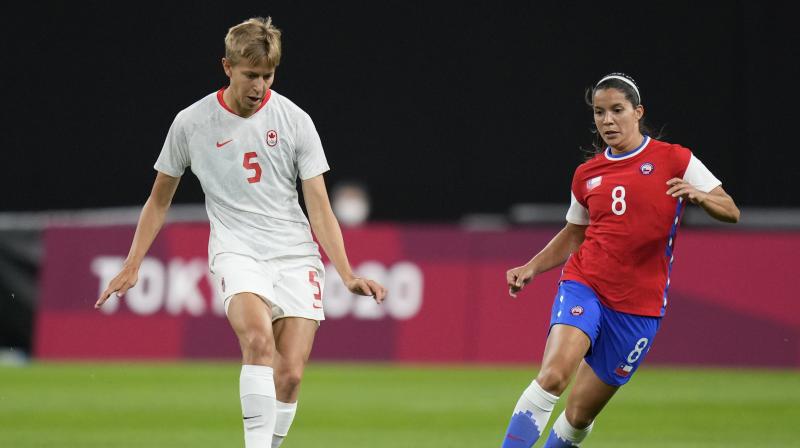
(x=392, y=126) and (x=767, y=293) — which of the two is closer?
(x=767, y=293)

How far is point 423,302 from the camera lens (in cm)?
1437

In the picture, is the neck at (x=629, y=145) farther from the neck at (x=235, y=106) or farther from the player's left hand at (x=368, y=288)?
the neck at (x=235, y=106)

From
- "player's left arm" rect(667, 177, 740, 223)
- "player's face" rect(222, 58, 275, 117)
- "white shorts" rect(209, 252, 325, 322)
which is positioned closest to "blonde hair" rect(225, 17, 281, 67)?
"player's face" rect(222, 58, 275, 117)

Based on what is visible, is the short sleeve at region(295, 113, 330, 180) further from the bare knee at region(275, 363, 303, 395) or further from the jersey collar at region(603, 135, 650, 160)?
the jersey collar at region(603, 135, 650, 160)

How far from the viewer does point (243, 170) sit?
647 centimetres

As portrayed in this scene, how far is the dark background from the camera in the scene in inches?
772

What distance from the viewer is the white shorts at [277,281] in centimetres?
636

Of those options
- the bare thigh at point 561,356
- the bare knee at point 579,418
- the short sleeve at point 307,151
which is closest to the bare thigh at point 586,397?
the bare knee at point 579,418

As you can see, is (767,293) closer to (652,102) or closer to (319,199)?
(652,102)

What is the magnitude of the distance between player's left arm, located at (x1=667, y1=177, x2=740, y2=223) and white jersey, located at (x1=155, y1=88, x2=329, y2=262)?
5.76ft

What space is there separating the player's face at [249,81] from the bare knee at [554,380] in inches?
75.2

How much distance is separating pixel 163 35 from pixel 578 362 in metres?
14.8

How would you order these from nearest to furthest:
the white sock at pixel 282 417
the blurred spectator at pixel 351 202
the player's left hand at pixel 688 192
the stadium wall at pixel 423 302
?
1. the player's left hand at pixel 688 192
2. the white sock at pixel 282 417
3. the stadium wall at pixel 423 302
4. the blurred spectator at pixel 351 202

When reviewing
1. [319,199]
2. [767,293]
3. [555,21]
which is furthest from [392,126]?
[319,199]
